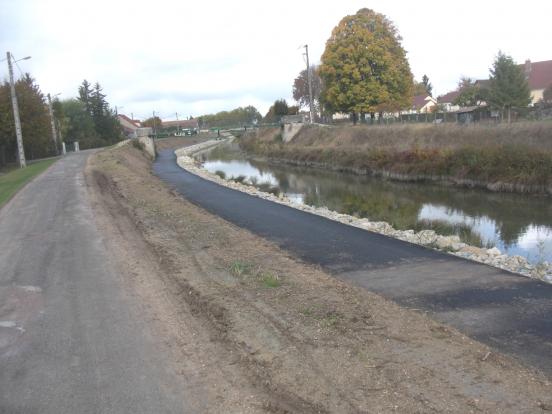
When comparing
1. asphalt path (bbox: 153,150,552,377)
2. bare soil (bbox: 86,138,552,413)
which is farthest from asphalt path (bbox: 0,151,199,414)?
asphalt path (bbox: 153,150,552,377)

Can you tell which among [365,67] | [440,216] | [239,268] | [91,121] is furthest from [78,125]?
[239,268]

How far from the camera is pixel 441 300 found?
821 cm

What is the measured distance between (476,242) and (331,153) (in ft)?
99.3

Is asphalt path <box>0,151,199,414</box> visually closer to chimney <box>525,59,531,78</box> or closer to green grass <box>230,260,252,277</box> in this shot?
green grass <box>230,260,252,277</box>

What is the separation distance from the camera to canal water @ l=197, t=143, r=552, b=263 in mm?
17062

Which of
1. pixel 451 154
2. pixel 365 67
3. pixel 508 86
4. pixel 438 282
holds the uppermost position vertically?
pixel 365 67

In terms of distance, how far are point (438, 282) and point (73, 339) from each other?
226 inches

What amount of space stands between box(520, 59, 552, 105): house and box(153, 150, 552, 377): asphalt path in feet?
222

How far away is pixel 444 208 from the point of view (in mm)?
23406

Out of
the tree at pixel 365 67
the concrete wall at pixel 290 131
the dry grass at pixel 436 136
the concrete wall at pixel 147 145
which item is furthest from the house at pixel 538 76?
the concrete wall at pixel 147 145

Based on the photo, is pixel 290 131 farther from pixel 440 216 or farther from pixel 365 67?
pixel 440 216

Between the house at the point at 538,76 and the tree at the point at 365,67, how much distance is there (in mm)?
26078

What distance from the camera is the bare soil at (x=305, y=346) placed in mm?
5074

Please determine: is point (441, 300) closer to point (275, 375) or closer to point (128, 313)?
point (275, 375)
